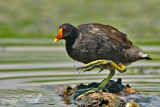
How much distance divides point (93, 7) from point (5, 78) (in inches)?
317

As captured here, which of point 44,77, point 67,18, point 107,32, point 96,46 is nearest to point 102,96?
point 96,46

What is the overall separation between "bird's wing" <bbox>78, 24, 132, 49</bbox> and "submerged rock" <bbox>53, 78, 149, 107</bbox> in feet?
2.43

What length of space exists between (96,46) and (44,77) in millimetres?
2807

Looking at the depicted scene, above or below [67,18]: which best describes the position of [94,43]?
below

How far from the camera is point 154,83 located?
30.3ft

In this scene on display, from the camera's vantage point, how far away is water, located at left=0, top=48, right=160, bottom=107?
7715mm

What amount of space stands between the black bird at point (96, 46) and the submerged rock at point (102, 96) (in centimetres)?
24

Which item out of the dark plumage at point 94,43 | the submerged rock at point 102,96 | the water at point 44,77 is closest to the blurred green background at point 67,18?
the water at point 44,77

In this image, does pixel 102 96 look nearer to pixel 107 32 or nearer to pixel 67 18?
pixel 107 32

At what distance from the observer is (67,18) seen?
54.6ft

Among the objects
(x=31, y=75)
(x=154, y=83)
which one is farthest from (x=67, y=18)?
(x=154, y=83)

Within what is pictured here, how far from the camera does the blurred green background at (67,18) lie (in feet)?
52.7

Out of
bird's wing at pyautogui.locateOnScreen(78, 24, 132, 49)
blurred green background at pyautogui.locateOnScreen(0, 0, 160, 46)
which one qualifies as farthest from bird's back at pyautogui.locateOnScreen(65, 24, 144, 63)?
blurred green background at pyautogui.locateOnScreen(0, 0, 160, 46)

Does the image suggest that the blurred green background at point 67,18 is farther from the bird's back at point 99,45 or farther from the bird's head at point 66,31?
the bird's head at point 66,31
